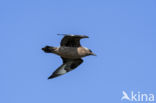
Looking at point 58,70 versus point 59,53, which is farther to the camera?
point 58,70

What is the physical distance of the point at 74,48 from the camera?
819 inches

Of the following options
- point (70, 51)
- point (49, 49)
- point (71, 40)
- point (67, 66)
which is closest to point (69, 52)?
point (70, 51)

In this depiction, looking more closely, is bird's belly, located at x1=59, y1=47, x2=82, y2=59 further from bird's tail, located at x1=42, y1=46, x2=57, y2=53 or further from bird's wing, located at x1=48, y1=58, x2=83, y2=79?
bird's wing, located at x1=48, y1=58, x2=83, y2=79

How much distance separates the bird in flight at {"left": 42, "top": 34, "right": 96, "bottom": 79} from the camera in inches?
804

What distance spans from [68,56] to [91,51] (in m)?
1.42

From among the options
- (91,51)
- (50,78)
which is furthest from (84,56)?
(50,78)

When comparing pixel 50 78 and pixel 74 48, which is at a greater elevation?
pixel 74 48

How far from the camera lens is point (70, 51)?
2064 centimetres

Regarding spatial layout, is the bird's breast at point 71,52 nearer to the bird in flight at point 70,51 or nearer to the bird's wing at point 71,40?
the bird in flight at point 70,51

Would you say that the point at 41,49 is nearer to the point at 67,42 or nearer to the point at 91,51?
the point at 67,42

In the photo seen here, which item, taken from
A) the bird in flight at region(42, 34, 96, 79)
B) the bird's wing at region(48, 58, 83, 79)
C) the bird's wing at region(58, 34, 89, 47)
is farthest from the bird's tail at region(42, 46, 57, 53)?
the bird's wing at region(48, 58, 83, 79)

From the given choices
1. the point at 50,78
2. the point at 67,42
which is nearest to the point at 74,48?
the point at 67,42

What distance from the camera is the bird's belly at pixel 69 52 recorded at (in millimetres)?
20453

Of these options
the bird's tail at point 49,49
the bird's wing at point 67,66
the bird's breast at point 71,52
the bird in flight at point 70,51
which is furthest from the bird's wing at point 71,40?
the bird's wing at point 67,66
